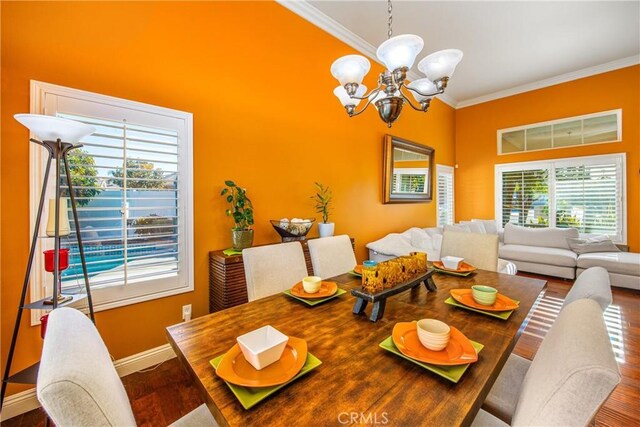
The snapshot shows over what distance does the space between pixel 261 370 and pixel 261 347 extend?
62mm

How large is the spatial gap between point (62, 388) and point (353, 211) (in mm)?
3179

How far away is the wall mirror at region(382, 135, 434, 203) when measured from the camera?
3.96m

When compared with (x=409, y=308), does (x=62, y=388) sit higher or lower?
higher

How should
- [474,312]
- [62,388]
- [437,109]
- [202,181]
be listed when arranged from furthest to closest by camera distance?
1. [437,109]
2. [202,181]
3. [474,312]
4. [62,388]

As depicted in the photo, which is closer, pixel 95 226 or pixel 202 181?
pixel 95 226

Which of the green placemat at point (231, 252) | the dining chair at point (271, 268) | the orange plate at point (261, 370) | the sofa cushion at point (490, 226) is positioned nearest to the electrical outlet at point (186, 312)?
the green placemat at point (231, 252)

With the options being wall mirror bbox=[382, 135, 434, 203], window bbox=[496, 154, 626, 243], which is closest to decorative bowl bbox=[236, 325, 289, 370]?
wall mirror bbox=[382, 135, 434, 203]

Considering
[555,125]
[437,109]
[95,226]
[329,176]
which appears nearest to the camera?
[95,226]

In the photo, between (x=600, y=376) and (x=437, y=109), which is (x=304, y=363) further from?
(x=437, y=109)

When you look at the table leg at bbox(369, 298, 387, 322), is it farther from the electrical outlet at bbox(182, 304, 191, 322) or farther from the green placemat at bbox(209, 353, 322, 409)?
the electrical outlet at bbox(182, 304, 191, 322)

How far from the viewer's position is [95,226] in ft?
5.63

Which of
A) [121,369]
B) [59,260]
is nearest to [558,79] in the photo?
[59,260]

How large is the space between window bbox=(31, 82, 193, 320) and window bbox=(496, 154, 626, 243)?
5700 millimetres

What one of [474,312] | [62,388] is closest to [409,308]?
[474,312]
